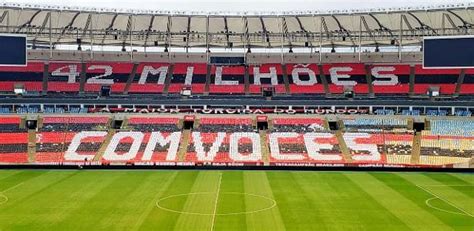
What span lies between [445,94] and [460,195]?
22.9 metres

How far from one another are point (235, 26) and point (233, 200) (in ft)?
86.4

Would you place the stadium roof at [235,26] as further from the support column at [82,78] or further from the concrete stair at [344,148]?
the concrete stair at [344,148]

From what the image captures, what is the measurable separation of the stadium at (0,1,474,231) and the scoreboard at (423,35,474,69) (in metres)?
0.10

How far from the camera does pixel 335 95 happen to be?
2247 inches

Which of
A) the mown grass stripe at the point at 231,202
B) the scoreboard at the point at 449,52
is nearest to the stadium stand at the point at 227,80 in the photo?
the mown grass stripe at the point at 231,202

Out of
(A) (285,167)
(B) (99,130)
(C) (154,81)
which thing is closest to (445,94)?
(A) (285,167)

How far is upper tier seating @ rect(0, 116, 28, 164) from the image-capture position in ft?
153

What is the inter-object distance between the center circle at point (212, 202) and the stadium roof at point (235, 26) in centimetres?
2386

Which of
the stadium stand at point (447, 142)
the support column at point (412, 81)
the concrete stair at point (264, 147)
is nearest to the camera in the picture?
the stadium stand at point (447, 142)

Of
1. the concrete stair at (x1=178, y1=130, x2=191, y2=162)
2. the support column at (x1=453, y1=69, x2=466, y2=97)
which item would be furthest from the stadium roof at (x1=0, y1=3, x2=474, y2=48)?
the concrete stair at (x1=178, y1=130, x2=191, y2=162)

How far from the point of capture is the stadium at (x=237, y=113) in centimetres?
3412

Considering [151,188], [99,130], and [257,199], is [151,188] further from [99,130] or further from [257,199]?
[99,130]

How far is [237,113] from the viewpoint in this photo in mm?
55312

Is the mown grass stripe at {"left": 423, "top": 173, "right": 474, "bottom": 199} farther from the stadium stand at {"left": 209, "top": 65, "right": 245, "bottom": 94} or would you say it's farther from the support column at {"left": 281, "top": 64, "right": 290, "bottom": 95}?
the stadium stand at {"left": 209, "top": 65, "right": 245, "bottom": 94}
